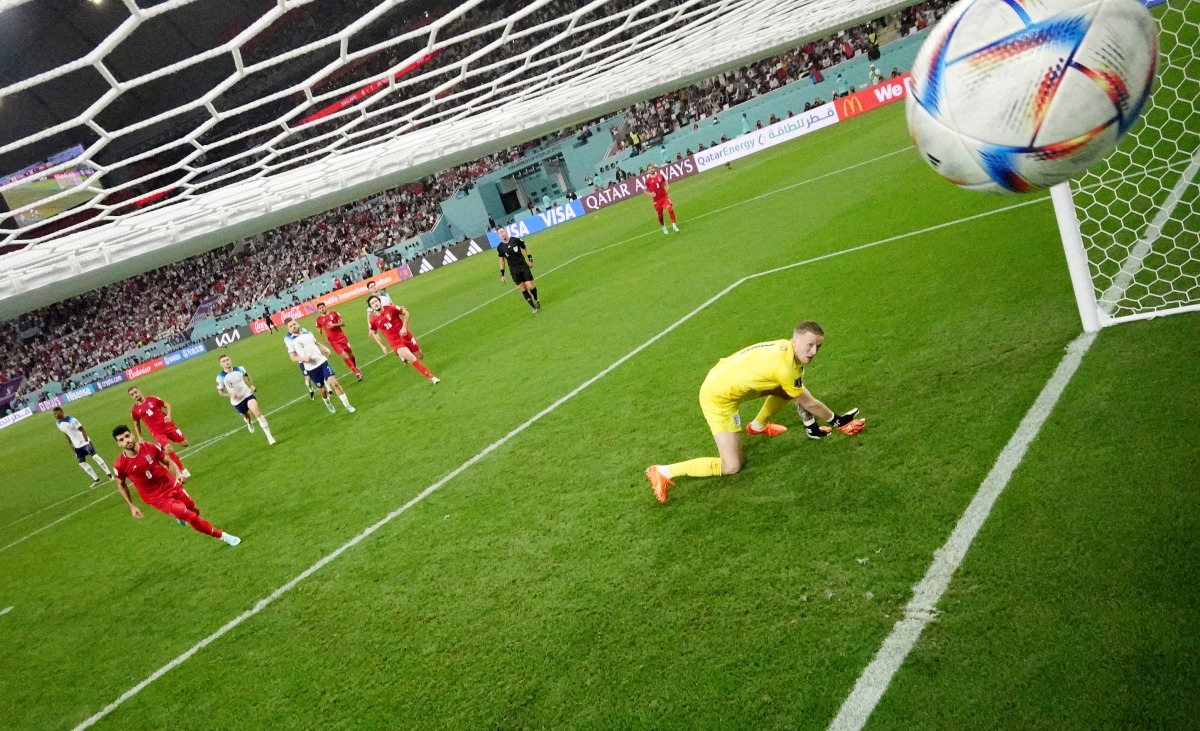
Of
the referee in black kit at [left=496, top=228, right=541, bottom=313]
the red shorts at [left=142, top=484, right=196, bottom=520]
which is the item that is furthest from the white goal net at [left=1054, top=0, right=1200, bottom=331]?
the referee in black kit at [left=496, top=228, right=541, bottom=313]

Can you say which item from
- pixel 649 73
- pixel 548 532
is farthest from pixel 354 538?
pixel 649 73

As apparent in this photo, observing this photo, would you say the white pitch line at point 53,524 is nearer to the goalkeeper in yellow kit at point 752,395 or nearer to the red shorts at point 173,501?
the red shorts at point 173,501

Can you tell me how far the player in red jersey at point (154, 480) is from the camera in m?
6.57

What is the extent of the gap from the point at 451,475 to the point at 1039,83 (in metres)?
5.36

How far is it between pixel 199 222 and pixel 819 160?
14337 millimetres

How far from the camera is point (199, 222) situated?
19.7 ft

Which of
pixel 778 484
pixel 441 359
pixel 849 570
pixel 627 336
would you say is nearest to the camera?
pixel 849 570

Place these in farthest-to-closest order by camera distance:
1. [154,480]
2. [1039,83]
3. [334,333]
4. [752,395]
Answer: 1. [334,333]
2. [154,480]
3. [752,395]
4. [1039,83]

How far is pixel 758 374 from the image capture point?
4.20m

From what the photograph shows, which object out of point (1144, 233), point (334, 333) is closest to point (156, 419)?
point (334, 333)

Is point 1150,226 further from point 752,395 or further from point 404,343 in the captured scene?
point 404,343

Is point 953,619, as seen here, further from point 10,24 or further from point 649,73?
point 10,24

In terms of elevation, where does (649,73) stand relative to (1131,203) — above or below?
above

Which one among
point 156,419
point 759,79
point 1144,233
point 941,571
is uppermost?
point 759,79
